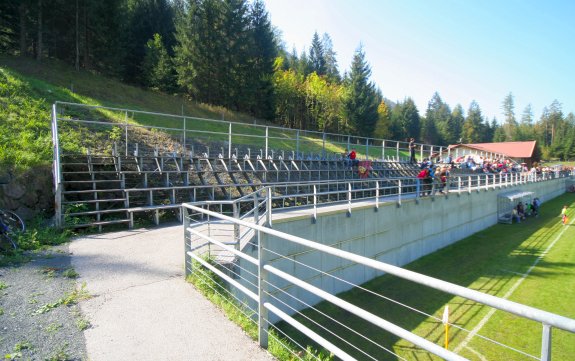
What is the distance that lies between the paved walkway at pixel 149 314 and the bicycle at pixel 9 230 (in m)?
1.04

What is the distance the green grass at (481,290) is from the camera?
8422 millimetres

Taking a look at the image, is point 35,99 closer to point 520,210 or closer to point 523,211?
point 520,210

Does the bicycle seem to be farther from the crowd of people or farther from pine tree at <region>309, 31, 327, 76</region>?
pine tree at <region>309, 31, 327, 76</region>

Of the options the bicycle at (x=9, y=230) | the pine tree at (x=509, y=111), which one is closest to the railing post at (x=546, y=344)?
the bicycle at (x=9, y=230)

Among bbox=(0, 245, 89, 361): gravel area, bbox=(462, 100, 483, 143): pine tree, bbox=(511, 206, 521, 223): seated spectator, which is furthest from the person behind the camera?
bbox=(462, 100, 483, 143): pine tree

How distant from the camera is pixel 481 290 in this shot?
38.2 feet

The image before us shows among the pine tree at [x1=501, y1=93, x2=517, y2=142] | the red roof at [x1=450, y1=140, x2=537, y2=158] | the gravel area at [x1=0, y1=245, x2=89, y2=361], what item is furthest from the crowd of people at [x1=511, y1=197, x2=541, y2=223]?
the pine tree at [x1=501, y1=93, x2=517, y2=142]

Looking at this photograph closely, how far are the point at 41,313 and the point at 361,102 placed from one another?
4721 centimetres

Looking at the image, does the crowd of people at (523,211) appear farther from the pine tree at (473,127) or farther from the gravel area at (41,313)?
the pine tree at (473,127)

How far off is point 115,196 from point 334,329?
24.0 feet

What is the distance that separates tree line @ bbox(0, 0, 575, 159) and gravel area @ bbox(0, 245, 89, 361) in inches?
1213

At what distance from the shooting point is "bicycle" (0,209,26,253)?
237 inches

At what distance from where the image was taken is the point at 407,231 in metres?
14.0

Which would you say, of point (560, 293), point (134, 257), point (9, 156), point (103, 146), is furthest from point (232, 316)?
point (560, 293)
